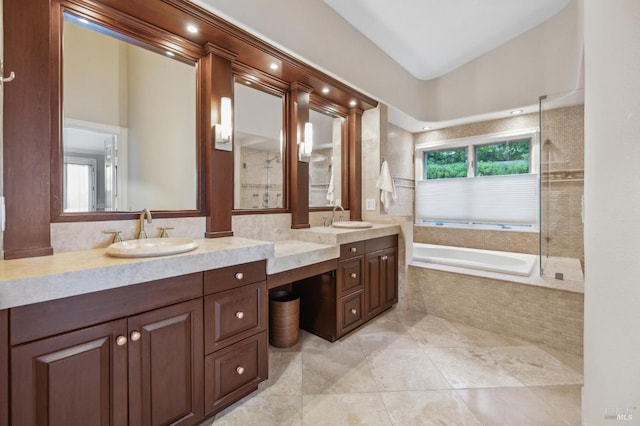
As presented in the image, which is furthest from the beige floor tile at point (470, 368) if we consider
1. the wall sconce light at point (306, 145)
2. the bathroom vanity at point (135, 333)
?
the wall sconce light at point (306, 145)

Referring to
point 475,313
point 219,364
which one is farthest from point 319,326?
point 475,313

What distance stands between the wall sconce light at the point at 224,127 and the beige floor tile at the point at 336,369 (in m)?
1.71

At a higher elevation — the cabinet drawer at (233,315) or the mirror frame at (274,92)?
the mirror frame at (274,92)

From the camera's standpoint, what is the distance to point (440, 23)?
2678 millimetres

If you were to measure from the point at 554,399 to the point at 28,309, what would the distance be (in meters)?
2.65

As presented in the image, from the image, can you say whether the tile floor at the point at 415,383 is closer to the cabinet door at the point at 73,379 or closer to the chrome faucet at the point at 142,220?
the cabinet door at the point at 73,379

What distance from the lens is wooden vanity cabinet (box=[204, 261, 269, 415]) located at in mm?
1429

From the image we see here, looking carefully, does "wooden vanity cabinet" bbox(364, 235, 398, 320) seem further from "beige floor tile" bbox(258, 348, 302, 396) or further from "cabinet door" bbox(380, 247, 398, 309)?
"beige floor tile" bbox(258, 348, 302, 396)

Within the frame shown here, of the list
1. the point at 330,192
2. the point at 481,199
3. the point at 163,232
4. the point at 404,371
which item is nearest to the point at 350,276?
the point at 404,371

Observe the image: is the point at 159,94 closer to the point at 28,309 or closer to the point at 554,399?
the point at 28,309

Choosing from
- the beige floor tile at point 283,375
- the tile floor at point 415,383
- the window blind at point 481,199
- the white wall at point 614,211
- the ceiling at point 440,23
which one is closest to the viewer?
the white wall at point 614,211

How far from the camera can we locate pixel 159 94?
6.04 ft

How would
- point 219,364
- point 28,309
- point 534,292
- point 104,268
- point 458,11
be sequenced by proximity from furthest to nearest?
point 458,11
point 534,292
point 219,364
point 104,268
point 28,309

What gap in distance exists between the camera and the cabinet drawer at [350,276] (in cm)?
230
